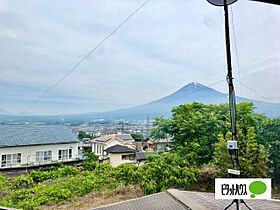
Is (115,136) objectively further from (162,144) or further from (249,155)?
(249,155)

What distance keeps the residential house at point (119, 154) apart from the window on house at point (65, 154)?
0.79 m

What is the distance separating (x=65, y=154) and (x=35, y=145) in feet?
1.94

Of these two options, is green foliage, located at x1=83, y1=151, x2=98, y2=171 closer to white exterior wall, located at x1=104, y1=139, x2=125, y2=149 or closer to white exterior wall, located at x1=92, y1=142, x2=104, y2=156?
white exterior wall, located at x1=92, y1=142, x2=104, y2=156

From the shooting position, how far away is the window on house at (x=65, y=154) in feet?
10.3

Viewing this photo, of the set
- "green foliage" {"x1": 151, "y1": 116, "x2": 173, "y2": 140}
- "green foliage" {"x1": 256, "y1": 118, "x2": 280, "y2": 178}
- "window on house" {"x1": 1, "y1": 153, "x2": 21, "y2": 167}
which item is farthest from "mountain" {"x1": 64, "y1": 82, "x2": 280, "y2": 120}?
"window on house" {"x1": 1, "y1": 153, "x2": 21, "y2": 167}

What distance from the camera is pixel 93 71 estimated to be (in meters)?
2.26

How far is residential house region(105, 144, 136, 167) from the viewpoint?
302 centimetres

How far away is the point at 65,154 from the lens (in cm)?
323

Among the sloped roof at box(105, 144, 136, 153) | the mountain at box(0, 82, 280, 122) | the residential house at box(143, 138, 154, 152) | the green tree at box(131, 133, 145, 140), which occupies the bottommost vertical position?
the sloped roof at box(105, 144, 136, 153)

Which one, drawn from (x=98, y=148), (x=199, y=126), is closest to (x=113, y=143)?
(x=98, y=148)

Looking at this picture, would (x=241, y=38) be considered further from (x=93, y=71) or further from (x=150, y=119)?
(x=93, y=71)

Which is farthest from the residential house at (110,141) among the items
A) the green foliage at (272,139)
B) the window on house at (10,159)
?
the green foliage at (272,139)

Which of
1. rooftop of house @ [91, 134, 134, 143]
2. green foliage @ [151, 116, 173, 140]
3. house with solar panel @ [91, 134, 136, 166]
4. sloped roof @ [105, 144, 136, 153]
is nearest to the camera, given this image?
green foliage @ [151, 116, 173, 140]

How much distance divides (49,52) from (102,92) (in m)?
0.87
